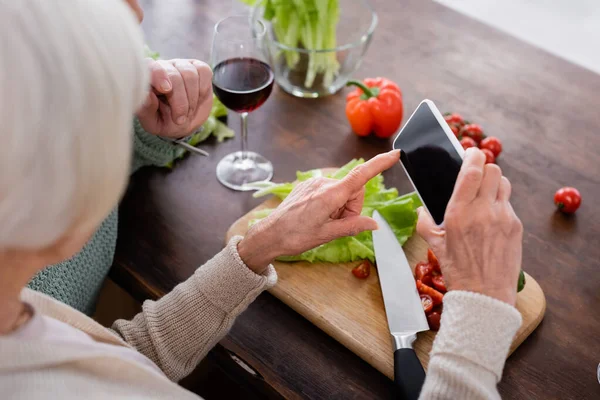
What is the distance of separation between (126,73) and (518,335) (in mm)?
855

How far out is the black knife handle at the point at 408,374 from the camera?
1060mm

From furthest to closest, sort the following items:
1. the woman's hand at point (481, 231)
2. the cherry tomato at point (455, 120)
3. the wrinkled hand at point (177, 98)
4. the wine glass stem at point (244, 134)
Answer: the cherry tomato at point (455, 120)
the wine glass stem at point (244, 134)
the wrinkled hand at point (177, 98)
the woman's hand at point (481, 231)

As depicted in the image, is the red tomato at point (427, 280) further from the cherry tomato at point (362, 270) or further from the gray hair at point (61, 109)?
the gray hair at point (61, 109)

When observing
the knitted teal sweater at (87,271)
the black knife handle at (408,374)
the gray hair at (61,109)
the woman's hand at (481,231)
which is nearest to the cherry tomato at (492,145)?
the woman's hand at (481,231)

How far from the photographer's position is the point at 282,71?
178cm

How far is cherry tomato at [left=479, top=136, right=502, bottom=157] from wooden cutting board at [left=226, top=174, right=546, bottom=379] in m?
0.36

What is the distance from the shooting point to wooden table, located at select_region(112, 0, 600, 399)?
45.4 inches

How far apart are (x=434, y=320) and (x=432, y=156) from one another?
0.31 meters

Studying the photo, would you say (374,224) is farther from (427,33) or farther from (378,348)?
(427,33)

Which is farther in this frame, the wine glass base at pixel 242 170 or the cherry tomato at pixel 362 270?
the wine glass base at pixel 242 170

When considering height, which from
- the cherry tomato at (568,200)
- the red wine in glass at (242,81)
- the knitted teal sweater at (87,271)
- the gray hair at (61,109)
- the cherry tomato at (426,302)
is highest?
the gray hair at (61,109)

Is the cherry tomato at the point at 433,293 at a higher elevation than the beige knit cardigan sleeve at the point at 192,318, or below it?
higher

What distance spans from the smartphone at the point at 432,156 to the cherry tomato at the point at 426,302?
0.17 metres

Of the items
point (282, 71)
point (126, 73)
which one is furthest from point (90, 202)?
point (282, 71)
